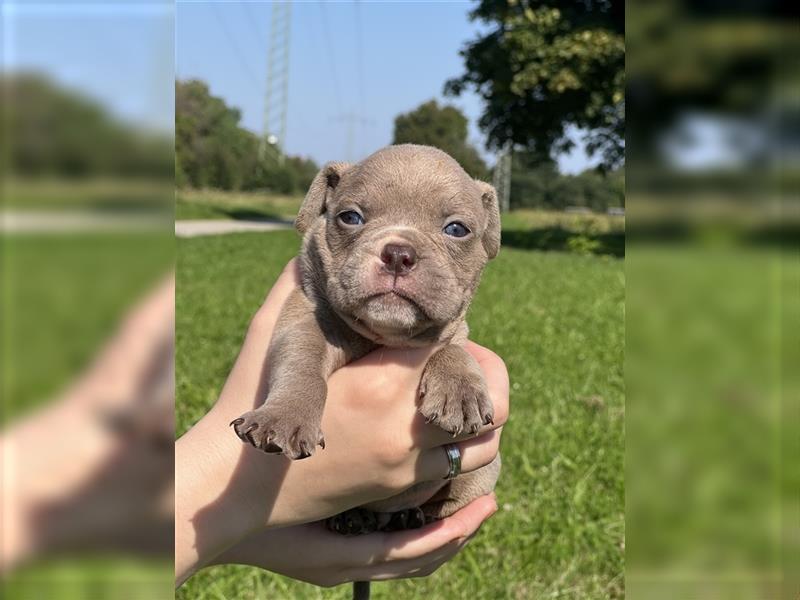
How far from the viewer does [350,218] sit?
242cm

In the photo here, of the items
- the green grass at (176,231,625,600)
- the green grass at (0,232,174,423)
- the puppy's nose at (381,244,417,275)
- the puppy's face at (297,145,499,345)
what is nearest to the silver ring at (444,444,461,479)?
the puppy's face at (297,145,499,345)

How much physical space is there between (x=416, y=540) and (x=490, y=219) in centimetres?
120

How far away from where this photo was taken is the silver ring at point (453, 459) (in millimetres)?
2307

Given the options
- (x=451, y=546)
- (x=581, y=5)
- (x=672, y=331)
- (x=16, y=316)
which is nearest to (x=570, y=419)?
(x=451, y=546)

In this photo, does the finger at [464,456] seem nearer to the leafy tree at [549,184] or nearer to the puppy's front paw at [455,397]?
the puppy's front paw at [455,397]

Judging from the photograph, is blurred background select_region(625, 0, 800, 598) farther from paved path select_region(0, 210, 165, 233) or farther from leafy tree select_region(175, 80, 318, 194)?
leafy tree select_region(175, 80, 318, 194)

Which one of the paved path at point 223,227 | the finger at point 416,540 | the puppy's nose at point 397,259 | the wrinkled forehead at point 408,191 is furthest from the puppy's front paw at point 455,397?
the paved path at point 223,227

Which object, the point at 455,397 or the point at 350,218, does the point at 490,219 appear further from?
the point at 455,397

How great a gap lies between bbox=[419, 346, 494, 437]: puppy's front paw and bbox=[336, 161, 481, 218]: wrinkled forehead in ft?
1.71

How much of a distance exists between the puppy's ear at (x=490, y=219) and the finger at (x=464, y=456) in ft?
2.21

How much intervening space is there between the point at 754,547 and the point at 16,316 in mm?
817

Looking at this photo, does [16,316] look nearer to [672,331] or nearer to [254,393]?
[672,331]

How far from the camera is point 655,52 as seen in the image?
79cm

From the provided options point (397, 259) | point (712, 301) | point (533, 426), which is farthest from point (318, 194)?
point (533, 426)
